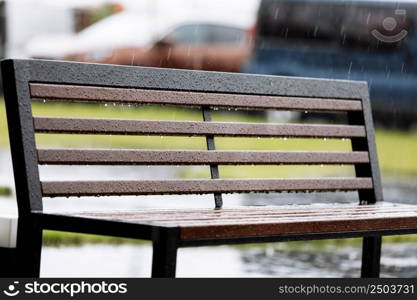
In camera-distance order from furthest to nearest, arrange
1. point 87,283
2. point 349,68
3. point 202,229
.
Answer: point 349,68
point 87,283
point 202,229

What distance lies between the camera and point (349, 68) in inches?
682

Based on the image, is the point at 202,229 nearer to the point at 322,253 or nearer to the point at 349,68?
the point at 322,253

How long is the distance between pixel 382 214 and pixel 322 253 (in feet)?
8.95

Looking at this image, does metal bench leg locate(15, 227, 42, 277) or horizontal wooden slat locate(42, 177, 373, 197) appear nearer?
metal bench leg locate(15, 227, 42, 277)

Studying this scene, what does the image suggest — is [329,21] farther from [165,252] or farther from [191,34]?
[165,252]

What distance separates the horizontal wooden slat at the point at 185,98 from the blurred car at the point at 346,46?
41.0 ft

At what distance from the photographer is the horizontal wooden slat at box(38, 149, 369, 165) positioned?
136 inches

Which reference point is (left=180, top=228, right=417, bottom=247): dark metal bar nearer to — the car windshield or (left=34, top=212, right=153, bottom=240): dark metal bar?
(left=34, top=212, right=153, bottom=240): dark metal bar

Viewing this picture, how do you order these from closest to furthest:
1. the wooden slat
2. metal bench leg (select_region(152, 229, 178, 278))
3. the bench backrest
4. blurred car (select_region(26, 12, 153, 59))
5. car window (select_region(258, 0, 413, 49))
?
1. metal bench leg (select_region(152, 229, 178, 278))
2. the wooden slat
3. the bench backrest
4. blurred car (select_region(26, 12, 153, 59))
5. car window (select_region(258, 0, 413, 49))

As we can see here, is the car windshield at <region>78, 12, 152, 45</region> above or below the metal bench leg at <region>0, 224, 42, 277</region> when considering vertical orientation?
above

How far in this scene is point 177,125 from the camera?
12.5ft

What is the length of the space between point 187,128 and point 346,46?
13.8m

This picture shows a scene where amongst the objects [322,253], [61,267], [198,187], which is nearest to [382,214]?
[198,187]

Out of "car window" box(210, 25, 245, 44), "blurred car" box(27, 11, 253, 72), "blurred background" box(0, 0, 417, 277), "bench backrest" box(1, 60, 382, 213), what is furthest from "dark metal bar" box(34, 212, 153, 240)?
"car window" box(210, 25, 245, 44)
